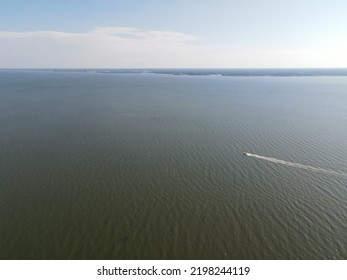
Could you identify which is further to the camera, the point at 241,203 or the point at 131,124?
the point at 131,124

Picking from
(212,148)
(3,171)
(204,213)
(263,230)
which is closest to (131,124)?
(212,148)

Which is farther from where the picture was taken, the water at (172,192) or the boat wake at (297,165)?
the boat wake at (297,165)

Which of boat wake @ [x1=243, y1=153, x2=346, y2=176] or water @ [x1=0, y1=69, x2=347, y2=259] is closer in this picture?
water @ [x1=0, y1=69, x2=347, y2=259]

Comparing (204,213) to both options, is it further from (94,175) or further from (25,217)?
(25,217)

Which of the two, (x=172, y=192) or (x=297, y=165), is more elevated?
(x=297, y=165)

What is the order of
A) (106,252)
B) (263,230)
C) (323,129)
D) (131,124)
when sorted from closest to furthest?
1. (106,252)
2. (263,230)
3. (323,129)
4. (131,124)

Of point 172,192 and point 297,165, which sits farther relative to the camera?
point 297,165

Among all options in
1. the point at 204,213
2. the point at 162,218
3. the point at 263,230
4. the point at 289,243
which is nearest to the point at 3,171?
the point at 162,218

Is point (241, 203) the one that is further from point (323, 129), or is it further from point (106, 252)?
point (323, 129)

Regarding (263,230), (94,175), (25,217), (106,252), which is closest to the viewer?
(106,252)
